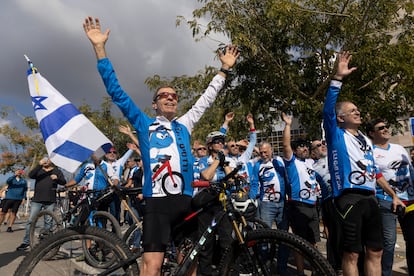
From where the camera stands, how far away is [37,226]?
709 centimetres

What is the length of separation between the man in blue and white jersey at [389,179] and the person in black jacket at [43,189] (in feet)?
20.5

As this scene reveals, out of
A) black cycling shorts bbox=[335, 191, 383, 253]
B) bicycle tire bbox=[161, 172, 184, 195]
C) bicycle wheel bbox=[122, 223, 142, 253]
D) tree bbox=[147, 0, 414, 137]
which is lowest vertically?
bicycle wheel bbox=[122, 223, 142, 253]

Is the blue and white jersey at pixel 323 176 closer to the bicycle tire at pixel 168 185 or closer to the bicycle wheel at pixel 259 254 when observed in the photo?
the bicycle wheel at pixel 259 254

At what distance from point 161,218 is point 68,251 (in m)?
0.84

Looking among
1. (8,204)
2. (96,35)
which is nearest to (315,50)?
(96,35)

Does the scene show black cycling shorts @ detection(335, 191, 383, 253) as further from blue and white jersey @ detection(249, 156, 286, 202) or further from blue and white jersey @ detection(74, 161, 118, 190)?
blue and white jersey @ detection(74, 161, 118, 190)

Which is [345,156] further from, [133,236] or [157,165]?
[133,236]

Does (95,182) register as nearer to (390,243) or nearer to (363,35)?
(390,243)

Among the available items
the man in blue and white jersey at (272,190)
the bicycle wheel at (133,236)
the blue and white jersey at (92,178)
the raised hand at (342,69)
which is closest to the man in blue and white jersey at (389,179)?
the raised hand at (342,69)

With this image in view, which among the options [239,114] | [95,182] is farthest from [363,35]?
[95,182]

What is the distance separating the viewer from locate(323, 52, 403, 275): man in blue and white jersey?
3.26 meters

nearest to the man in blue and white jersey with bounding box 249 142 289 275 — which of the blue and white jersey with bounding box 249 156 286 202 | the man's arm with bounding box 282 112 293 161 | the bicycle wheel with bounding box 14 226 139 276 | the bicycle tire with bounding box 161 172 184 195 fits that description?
the blue and white jersey with bounding box 249 156 286 202

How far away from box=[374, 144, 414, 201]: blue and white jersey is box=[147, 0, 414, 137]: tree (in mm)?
5251

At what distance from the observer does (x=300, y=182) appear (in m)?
5.22
